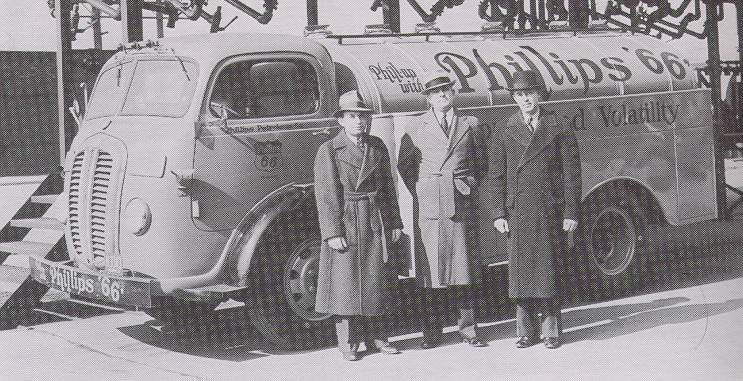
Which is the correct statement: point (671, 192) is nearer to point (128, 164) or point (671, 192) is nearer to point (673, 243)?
point (673, 243)

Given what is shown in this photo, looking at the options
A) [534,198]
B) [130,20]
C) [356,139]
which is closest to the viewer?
[356,139]

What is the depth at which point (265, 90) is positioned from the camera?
837 cm

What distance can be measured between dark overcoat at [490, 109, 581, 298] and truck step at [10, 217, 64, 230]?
388 cm

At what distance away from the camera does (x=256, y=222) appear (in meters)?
7.96

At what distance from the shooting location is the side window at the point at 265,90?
8219 mm

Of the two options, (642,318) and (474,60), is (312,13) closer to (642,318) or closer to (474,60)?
(474,60)

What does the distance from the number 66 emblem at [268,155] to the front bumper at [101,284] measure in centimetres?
117

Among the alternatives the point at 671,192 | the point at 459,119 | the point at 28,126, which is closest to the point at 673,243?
the point at 671,192

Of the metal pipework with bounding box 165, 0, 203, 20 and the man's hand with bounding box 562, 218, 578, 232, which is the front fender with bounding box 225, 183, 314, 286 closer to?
the man's hand with bounding box 562, 218, 578, 232

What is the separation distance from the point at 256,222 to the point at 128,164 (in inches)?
41.1

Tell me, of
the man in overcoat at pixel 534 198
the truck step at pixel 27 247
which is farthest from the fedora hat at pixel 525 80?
the truck step at pixel 27 247

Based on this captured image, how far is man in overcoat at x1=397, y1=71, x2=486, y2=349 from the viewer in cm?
781

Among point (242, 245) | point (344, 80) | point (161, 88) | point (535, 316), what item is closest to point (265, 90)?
point (344, 80)

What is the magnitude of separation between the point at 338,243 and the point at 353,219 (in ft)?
0.66
